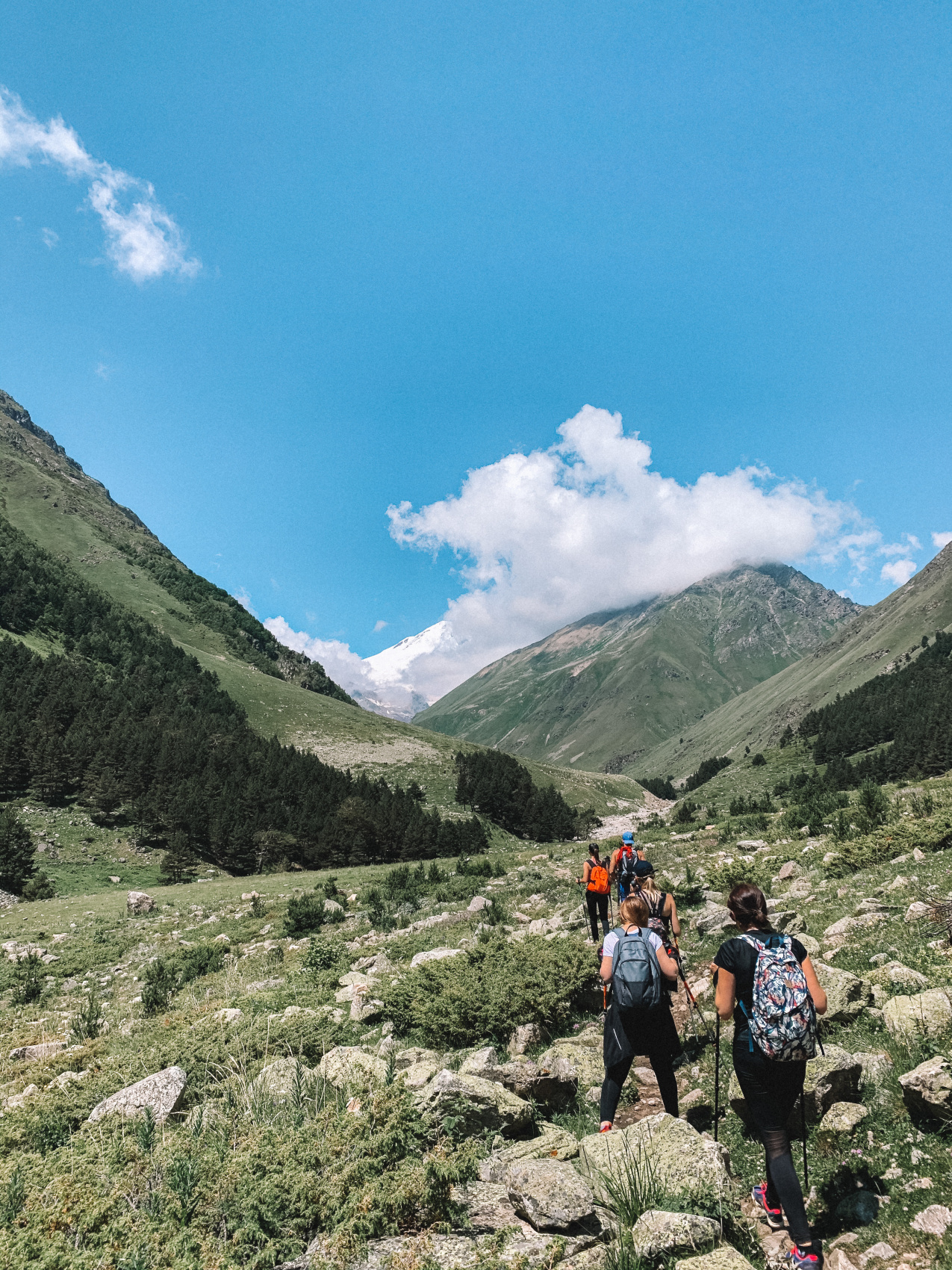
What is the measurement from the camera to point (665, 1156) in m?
4.61

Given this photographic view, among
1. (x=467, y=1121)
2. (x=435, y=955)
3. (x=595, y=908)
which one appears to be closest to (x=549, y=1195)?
(x=467, y=1121)

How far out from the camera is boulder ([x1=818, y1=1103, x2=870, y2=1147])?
5016mm

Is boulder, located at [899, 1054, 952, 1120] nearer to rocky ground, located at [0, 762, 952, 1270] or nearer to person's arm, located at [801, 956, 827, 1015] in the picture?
rocky ground, located at [0, 762, 952, 1270]

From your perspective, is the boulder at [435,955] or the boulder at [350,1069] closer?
the boulder at [350,1069]

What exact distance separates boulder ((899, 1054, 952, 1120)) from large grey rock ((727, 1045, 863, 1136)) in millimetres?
475

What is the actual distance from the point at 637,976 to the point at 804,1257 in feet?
7.26

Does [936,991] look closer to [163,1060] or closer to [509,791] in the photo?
[163,1060]

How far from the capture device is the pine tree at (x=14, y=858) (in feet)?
98.5

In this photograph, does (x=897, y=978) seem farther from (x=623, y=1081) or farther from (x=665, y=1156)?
(x=665, y=1156)

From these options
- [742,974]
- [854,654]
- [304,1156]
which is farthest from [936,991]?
[854,654]

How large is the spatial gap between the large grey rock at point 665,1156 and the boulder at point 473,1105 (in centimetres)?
88

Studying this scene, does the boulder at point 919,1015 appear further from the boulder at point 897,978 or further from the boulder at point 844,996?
the boulder at point 897,978

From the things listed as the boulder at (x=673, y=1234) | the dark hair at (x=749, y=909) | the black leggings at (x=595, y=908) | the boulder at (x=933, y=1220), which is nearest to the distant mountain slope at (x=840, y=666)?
the black leggings at (x=595, y=908)

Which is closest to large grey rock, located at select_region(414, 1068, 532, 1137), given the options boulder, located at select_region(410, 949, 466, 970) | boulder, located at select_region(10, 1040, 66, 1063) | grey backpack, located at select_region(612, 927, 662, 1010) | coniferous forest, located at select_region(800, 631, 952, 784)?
grey backpack, located at select_region(612, 927, 662, 1010)
